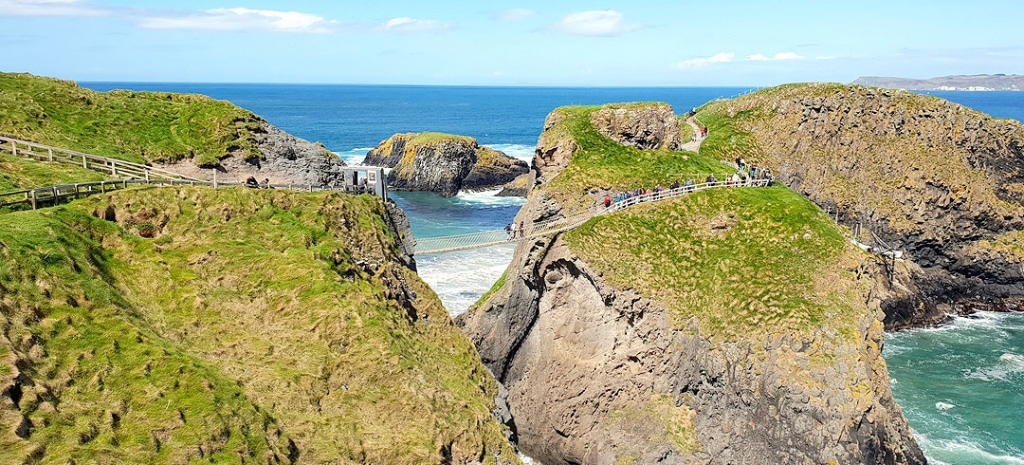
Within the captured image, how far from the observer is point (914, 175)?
62.0 m

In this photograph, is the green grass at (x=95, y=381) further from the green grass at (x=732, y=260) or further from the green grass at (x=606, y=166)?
the green grass at (x=606, y=166)

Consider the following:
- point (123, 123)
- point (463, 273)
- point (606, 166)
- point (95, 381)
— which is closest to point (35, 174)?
point (123, 123)

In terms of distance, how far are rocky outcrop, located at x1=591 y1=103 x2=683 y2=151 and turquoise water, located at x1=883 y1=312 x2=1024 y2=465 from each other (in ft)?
73.1

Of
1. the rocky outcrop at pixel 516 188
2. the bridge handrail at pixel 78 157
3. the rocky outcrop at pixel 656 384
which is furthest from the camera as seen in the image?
the rocky outcrop at pixel 516 188

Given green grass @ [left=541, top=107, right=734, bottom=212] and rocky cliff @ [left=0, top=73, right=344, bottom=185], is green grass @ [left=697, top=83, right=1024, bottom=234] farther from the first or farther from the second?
rocky cliff @ [left=0, top=73, right=344, bottom=185]

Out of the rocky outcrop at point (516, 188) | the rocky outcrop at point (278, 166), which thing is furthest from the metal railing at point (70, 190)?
the rocky outcrop at point (516, 188)

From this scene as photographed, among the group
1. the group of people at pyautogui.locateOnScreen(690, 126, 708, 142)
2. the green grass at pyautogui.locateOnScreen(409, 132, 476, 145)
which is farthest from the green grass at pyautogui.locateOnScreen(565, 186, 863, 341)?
the green grass at pyautogui.locateOnScreen(409, 132, 476, 145)

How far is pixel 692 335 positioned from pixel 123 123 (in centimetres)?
3325

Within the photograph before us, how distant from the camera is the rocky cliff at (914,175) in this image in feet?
200

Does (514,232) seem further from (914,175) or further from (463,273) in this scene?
(914,175)

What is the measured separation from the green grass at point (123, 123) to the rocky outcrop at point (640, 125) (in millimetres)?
23211

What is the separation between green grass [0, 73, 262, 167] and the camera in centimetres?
3541

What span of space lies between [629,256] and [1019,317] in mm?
42166

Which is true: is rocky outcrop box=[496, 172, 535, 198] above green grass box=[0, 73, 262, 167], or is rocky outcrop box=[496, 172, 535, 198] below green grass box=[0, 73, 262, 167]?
below
